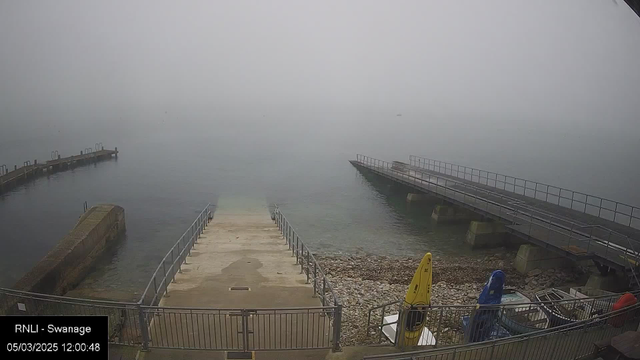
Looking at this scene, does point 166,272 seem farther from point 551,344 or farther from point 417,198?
point 417,198

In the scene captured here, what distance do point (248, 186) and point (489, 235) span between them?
103 ft

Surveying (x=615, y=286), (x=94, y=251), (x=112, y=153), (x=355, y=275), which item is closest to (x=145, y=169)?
(x=112, y=153)

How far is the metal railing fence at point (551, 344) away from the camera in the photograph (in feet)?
21.4

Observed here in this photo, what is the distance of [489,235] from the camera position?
80.0ft

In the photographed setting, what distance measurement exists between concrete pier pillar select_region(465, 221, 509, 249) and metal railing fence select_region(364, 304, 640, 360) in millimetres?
16728

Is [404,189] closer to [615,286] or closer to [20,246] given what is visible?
[615,286]

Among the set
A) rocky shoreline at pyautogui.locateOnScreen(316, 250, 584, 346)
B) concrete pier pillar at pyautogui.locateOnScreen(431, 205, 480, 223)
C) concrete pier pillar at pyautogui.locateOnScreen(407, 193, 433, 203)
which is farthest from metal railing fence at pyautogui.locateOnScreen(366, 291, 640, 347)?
concrete pier pillar at pyautogui.locateOnScreen(407, 193, 433, 203)

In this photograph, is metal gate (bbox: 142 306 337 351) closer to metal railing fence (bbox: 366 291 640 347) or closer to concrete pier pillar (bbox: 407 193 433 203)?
metal railing fence (bbox: 366 291 640 347)

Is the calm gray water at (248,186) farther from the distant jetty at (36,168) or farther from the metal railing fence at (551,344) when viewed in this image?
the metal railing fence at (551,344)

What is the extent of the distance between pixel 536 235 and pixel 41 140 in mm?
89959

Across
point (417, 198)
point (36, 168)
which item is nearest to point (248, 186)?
point (417, 198)

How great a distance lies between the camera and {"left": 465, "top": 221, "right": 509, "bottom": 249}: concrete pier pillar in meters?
24.4

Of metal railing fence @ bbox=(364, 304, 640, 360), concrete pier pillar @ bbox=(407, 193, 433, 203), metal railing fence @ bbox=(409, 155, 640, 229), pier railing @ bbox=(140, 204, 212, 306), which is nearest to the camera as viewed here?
metal railing fence @ bbox=(364, 304, 640, 360)

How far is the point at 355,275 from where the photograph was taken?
62.1 ft
